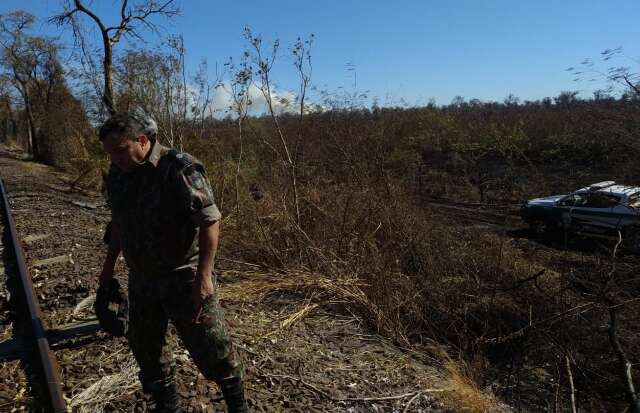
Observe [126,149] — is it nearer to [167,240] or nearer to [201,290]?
[167,240]

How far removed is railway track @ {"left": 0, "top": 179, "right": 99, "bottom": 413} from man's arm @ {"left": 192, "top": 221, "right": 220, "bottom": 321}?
1311mm

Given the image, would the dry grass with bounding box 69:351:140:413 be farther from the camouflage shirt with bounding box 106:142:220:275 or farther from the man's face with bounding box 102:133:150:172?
the man's face with bounding box 102:133:150:172

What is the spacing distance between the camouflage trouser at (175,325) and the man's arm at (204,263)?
14 cm

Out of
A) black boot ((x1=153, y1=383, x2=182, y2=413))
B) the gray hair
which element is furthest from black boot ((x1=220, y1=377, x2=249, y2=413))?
the gray hair

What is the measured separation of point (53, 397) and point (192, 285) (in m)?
1.34

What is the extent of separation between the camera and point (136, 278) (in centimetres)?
253

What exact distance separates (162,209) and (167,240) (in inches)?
6.3

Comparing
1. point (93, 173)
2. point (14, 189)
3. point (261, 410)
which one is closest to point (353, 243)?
point (261, 410)

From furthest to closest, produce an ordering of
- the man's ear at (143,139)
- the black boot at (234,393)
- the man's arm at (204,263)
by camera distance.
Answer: the black boot at (234,393), the man's ear at (143,139), the man's arm at (204,263)

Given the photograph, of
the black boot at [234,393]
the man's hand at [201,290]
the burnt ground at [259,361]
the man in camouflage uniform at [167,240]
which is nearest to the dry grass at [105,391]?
the burnt ground at [259,361]

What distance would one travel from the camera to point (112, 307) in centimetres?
300

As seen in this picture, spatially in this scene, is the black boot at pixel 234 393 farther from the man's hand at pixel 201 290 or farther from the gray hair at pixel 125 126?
the gray hair at pixel 125 126

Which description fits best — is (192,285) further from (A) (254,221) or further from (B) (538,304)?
(B) (538,304)

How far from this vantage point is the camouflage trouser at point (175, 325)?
2400 mm
